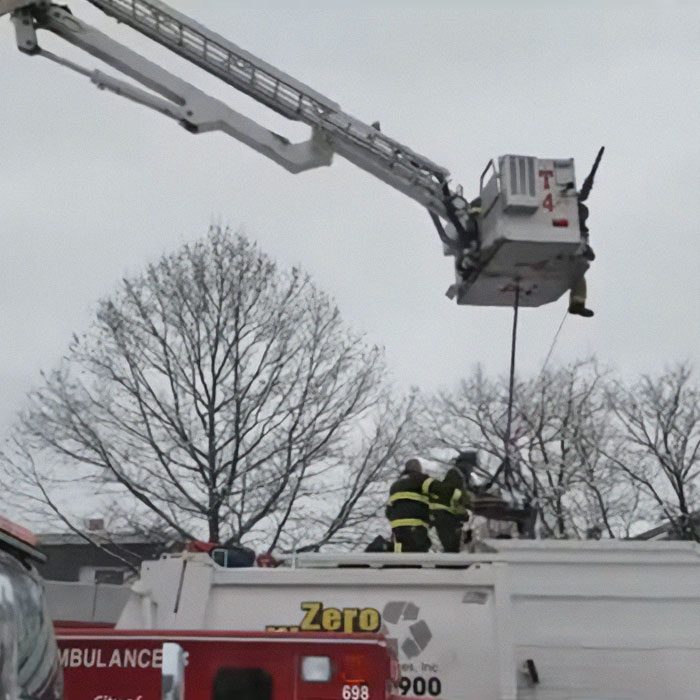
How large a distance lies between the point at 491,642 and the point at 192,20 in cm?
544

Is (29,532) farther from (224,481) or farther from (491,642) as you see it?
(224,481)

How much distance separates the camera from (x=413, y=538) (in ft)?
22.8

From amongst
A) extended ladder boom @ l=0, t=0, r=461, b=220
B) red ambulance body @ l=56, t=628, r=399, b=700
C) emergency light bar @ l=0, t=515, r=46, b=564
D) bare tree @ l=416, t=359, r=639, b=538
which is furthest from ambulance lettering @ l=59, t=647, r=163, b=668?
bare tree @ l=416, t=359, r=639, b=538

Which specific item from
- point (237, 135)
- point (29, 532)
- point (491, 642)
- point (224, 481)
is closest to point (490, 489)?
point (491, 642)

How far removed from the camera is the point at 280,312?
1881cm

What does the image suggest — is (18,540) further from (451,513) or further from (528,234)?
(528,234)

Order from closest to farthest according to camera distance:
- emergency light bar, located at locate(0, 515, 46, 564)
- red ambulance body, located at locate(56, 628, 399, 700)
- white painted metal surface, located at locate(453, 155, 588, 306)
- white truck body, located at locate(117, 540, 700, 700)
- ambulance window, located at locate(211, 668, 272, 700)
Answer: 1. emergency light bar, located at locate(0, 515, 46, 564)
2. red ambulance body, located at locate(56, 628, 399, 700)
3. ambulance window, located at locate(211, 668, 272, 700)
4. white truck body, located at locate(117, 540, 700, 700)
5. white painted metal surface, located at locate(453, 155, 588, 306)

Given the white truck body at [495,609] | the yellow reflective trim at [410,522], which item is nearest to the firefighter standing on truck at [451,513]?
the yellow reflective trim at [410,522]

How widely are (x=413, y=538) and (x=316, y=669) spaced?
314 cm

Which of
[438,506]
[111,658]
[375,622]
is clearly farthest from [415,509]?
[111,658]

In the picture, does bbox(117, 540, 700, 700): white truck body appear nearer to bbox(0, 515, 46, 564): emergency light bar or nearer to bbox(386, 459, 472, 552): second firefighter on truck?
bbox(386, 459, 472, 552): second firefighter on truck

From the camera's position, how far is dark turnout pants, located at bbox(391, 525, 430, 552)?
6945 millimetres

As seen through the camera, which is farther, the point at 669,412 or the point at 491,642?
the point at 669,412

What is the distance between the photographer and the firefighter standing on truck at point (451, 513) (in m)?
6.99
